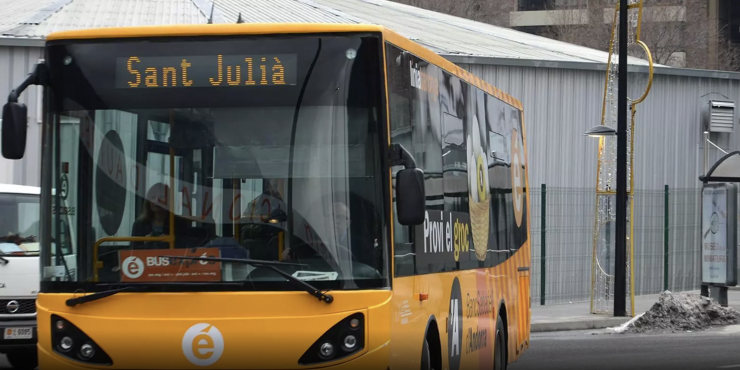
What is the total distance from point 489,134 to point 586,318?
9116mm

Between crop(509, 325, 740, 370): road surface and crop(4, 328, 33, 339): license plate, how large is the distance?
5.32 m

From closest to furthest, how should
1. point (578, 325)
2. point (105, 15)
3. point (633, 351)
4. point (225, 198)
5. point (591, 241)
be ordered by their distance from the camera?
1. point (225, 198)
2. point (633, 351)
3. point (578, 325)
4. point (591, 241)
5. point (105, 15)

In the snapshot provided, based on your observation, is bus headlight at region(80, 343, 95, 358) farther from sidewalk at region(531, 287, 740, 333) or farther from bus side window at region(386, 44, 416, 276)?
sidewalk at region(531, 287, 740, 333)

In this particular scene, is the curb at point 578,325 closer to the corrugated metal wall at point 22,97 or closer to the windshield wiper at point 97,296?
the corrugated metal wall at point 22,97

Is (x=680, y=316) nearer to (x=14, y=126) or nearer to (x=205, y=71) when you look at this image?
(x=205, y=71)

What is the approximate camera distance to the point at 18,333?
1188 centimetres

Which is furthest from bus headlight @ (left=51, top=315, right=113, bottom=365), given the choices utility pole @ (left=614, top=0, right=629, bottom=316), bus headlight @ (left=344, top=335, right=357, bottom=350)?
utility pole @ (left=614, top=0, right=629, bottom=316)

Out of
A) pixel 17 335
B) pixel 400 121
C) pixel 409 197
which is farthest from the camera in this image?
pixel 17 335

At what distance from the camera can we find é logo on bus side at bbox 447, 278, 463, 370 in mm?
9242

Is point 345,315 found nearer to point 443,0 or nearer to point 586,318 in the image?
point 586,318

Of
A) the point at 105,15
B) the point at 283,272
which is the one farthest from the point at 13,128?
the point at 105,15

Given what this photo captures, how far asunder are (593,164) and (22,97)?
1174 centimetres

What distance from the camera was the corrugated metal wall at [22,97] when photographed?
70.0 feet

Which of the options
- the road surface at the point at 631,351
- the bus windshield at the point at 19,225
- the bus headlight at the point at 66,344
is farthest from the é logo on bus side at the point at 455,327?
the bus windshield at the point at 19,225
